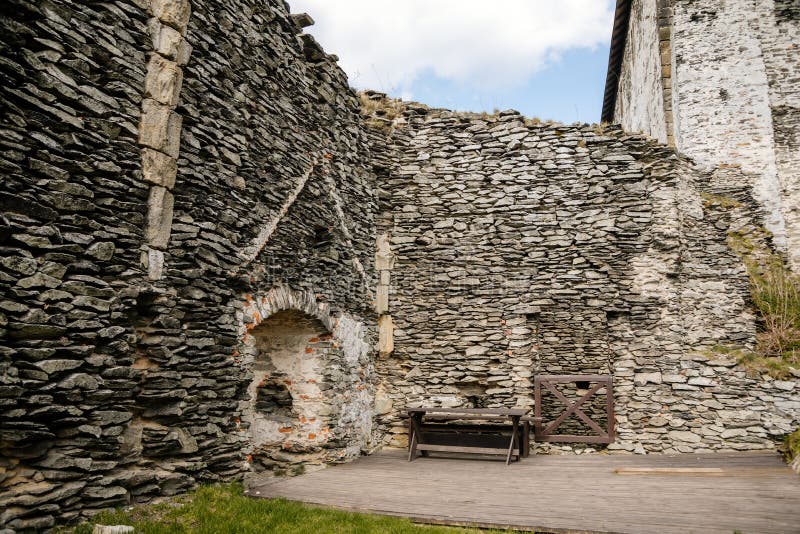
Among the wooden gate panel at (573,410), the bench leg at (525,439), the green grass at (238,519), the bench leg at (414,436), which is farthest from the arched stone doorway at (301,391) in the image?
the wooden gate panel at (573,410)

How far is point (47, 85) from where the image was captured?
12.6 ft

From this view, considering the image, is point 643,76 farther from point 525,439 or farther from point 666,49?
point 525,439

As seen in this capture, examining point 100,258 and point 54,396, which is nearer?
point 54,396

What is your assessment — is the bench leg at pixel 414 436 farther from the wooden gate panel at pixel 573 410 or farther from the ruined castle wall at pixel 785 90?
the ruined castle wall at pixel 785 90

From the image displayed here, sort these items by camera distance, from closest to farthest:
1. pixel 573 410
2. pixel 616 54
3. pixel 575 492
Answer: pixel 575 492 → pixel 573 410 → pixel 616 54

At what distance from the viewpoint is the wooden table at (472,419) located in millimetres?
7012

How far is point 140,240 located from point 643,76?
1286cm

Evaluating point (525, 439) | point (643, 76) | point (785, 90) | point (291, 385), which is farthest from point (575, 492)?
point (643, 76)

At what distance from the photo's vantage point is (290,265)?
256 inches

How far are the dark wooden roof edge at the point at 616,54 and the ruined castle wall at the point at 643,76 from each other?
374mm

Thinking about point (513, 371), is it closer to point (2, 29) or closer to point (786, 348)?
point (786, 348)

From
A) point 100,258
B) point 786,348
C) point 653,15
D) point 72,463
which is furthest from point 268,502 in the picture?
point 653,15

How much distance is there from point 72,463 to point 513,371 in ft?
20.1

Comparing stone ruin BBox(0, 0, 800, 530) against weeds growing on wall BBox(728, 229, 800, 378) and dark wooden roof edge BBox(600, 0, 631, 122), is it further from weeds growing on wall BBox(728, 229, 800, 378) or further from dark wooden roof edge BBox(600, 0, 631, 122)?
dark wooden roof edge BBox(600, 0, 631, 122)
